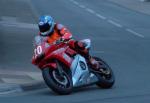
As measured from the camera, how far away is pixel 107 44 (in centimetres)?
2462

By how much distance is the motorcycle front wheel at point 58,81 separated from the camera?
44.1ft

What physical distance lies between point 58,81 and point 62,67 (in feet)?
1.24

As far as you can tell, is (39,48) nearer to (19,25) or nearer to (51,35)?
(51,35)

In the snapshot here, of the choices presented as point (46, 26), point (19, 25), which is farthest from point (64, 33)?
point (19, 25)

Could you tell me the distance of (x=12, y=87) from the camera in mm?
14547

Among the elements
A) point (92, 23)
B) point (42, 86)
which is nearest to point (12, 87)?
point (42, 86)

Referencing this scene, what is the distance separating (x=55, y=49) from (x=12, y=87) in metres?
1.37

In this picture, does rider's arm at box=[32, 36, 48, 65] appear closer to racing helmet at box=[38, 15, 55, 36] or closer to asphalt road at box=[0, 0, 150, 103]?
racing helmet at box=[38, 15, 55, 36]

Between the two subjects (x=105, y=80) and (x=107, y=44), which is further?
(x=107, y=44)

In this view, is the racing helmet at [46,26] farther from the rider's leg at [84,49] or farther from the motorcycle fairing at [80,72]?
the motorcycle fairing at [80,72]

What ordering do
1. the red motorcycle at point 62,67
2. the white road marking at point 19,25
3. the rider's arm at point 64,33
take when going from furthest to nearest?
1. the white road marking at point 19,25
2. the rider's arm at point 64,33
3. the red motorcycle at point 62,67

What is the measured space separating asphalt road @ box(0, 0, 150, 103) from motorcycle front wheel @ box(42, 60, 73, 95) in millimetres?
131

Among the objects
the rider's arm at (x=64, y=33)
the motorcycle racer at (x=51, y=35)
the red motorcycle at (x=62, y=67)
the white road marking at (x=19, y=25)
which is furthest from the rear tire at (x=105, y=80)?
the white road marking at (x=19, y=25)

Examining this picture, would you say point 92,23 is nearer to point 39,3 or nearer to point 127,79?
point 39,3
